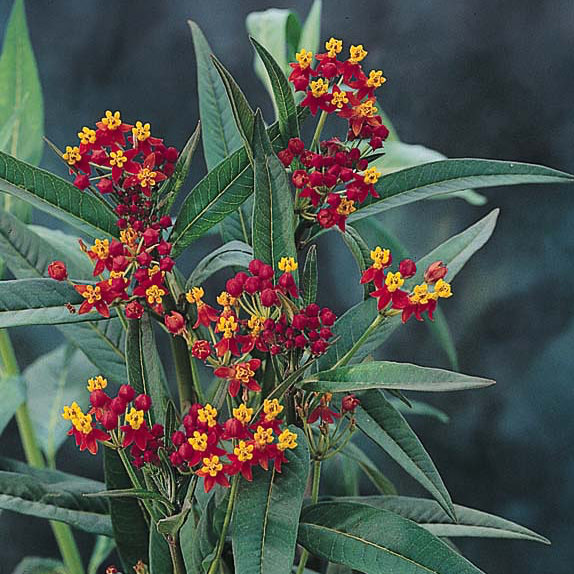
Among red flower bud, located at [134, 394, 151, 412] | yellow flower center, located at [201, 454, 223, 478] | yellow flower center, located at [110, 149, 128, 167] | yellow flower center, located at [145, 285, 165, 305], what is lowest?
yellow flower center, located at [201, 454, 223, 478]

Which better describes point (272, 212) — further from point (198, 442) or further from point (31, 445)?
point (31, 445)

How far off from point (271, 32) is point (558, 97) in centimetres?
47

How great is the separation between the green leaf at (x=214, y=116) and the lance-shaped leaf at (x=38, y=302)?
0.21 meters

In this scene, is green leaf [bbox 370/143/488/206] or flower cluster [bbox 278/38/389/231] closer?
flower cluster [bbox 278/38/389/231]

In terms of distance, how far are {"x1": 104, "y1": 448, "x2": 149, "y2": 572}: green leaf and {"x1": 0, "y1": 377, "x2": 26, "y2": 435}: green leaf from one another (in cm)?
24

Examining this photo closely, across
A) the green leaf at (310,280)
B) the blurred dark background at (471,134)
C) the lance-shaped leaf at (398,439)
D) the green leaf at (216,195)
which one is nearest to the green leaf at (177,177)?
the green leaf at (216,195)

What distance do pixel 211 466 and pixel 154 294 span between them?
0.13m

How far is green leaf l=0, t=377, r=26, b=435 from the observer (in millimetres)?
906

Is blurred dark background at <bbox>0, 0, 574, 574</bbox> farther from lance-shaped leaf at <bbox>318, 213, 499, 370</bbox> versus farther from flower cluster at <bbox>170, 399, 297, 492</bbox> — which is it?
flower cluster at <bbox>170, 399, 297, 492</bbox>

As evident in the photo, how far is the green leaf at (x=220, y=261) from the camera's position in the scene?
645 mm

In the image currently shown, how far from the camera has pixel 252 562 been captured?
0.56m

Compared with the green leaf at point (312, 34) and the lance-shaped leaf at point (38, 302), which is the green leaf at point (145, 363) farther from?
the green leaf at point (312, 34)

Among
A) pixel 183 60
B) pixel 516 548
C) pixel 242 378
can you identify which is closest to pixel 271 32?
pixel 183 60

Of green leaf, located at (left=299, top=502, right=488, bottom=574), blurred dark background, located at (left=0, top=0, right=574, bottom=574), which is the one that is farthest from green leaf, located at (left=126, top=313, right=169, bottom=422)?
blurred dark background, located at (left=0, top=0, right=574, bottom=574)
